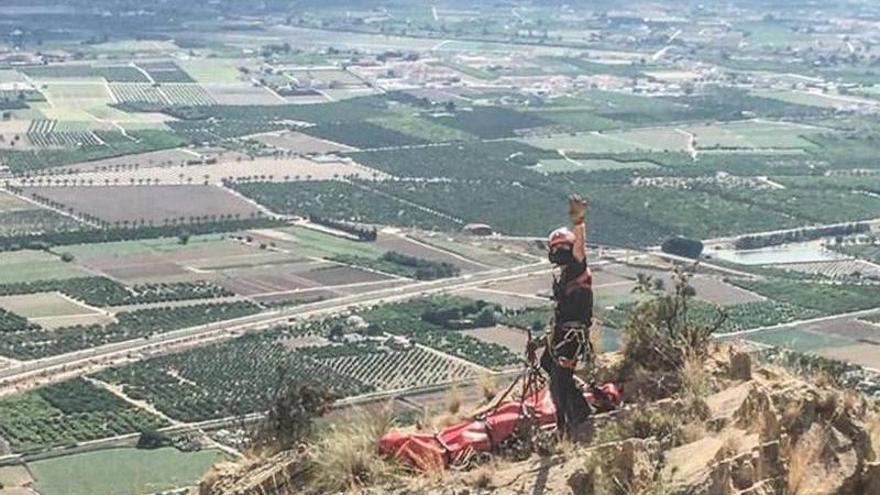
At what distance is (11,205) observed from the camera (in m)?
86.6

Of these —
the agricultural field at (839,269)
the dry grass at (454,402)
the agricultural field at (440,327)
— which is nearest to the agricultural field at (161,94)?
the agricultural field at (839,269)

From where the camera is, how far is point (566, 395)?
1180 centimetres

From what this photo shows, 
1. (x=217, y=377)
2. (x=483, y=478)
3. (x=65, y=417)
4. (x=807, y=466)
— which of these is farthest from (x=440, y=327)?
(x=807, y=466)

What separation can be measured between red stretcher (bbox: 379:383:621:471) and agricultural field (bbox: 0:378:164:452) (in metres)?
35.4

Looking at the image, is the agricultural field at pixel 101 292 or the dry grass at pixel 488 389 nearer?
the dry grass at pixel 488 389

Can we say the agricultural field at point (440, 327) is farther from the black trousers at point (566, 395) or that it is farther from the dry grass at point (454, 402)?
the black trousers at point (566, 395)

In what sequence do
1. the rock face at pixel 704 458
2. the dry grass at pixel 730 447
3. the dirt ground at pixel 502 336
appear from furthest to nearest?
1. the dirt ground at pixel 502 336
2. the dry grass at pixel 730 447
3. the rock face at pixel 704 458

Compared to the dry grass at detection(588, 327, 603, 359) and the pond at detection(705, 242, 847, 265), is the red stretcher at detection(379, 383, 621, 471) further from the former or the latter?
the pond at detection(705, 242, 847, 265)

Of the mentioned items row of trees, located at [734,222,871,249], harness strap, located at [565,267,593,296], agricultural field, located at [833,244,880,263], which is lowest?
row of trees, located at [734,222,871,249]

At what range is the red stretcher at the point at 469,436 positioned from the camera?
11391mm

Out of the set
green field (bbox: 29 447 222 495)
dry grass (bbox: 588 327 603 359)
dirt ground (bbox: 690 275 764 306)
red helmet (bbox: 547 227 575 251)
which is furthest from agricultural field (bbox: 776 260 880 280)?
red helmet (bbox: 547 227 575 251)

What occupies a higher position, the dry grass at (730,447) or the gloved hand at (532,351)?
the gloved hand at (532,351)

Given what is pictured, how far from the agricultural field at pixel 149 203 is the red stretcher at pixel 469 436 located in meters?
71.8

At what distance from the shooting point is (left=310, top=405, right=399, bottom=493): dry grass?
36.9 ft
